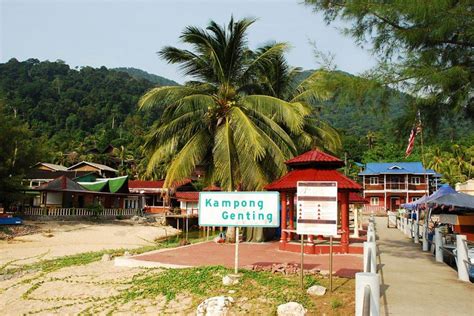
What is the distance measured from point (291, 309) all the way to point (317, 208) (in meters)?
2.34

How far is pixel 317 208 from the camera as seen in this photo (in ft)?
30.0

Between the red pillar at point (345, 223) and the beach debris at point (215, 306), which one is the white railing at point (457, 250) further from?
the beach debris at point (215, 306)

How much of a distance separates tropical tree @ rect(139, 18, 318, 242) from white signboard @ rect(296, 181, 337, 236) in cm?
731

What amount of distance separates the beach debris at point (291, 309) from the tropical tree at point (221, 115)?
30.0 ft

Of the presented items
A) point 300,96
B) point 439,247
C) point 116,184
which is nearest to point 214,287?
point 439,247

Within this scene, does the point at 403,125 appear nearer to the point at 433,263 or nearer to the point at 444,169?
the point at 433,263

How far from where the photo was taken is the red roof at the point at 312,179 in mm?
15094

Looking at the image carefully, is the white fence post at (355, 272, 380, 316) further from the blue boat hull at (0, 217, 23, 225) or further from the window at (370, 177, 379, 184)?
the window at (370, 177, 379, 184)


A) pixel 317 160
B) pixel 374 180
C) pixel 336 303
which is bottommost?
pixel 336 303

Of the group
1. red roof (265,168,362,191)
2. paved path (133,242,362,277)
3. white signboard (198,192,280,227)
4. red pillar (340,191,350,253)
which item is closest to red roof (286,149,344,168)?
red roof (265,168,362,191)

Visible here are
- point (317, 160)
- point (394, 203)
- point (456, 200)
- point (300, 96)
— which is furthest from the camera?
point (394, 203)

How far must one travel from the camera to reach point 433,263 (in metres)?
13.2

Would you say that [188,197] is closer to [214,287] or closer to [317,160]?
[317,160]

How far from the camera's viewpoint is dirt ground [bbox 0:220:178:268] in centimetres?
2071
